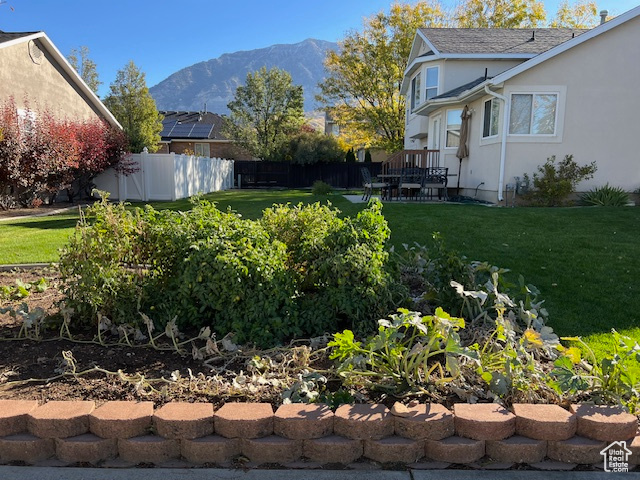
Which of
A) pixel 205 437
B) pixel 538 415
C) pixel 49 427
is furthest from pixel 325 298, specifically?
pixel 49 427

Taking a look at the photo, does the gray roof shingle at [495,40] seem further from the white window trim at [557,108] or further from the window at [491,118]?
the white window trim at [557,108]

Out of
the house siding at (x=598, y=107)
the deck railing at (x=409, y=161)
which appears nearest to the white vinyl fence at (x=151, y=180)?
the deck railing at (x=409, y=161)

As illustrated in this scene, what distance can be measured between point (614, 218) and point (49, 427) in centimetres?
916

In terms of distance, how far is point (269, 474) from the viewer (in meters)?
2.04

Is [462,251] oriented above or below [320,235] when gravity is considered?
below

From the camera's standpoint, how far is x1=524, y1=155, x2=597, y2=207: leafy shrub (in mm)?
11070

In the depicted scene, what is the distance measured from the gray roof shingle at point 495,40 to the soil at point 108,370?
15532mm

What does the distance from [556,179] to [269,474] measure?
11282 millimetres

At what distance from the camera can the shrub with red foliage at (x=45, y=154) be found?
464 inches

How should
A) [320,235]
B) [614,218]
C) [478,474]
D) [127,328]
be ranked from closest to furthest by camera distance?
[478,474], [127,328], [320,235], [614,218]

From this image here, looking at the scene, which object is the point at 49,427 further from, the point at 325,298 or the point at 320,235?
the point at 320,235

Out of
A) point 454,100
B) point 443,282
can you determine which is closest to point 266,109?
point 454,100

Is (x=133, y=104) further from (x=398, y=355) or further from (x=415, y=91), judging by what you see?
(x=398, y=355)

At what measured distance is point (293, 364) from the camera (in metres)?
2.77
